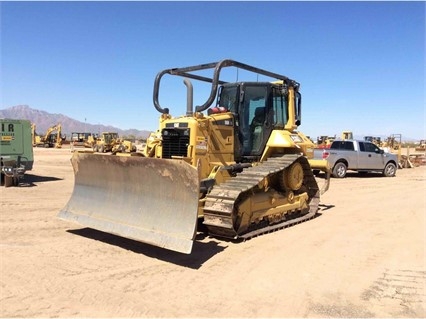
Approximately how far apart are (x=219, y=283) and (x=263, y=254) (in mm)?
1351

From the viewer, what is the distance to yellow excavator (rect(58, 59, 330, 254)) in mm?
5855

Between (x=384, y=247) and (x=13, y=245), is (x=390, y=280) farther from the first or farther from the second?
(x=13, y=245)

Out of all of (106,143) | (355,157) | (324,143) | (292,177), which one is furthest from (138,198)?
(106,143)

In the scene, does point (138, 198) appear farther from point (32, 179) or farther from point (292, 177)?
point (32, 179)

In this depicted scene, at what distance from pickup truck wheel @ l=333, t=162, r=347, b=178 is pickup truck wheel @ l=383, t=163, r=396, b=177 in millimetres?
2703

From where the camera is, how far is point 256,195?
7238 mm

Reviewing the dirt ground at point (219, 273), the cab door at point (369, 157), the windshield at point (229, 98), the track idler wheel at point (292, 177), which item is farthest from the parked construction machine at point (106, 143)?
the track idler wheel at point (292, 177)

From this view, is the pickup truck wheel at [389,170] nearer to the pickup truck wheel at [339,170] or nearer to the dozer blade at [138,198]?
the pickup truck wheel at [339,170]

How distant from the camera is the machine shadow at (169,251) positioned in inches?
221

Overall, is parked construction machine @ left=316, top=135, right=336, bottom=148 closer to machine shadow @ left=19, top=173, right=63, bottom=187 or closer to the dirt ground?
machine shadow @ left=19, top=173, right=63, bottom=187

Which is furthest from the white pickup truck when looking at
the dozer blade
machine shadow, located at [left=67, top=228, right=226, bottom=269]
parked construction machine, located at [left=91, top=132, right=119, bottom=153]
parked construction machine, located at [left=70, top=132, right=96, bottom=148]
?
parked construction machine, located at [left=70, top=132, right=96, bottom=148]

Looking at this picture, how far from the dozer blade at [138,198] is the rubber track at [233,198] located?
847mm

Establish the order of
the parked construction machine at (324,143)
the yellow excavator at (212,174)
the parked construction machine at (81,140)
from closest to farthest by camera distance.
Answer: the yellow excavator at (212,174)
the parked construction machine at (324,143)
the parked construction machine at (81,140)

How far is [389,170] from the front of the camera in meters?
19.5
